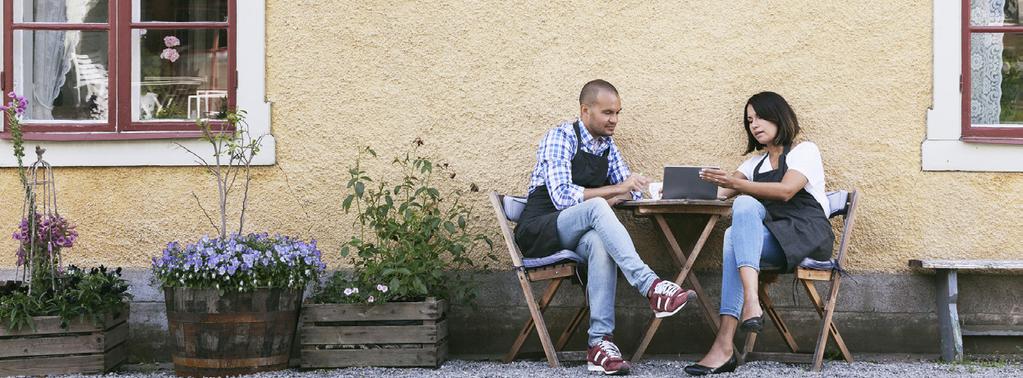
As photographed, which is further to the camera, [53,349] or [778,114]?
[778,114]

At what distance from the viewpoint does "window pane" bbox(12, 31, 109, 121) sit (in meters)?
5.62

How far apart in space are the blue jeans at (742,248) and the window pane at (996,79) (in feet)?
4.67

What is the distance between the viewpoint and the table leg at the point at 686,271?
16.4ft

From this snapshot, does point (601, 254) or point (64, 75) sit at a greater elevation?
point (64, 75)

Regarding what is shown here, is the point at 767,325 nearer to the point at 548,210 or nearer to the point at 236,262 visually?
the point at 548,210

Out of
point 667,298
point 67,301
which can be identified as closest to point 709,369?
point 667,298

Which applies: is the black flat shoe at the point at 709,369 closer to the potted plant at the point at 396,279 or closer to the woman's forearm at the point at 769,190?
the woman's forearm at the point at 769,190

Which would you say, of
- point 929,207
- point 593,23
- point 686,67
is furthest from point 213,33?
point 929,207

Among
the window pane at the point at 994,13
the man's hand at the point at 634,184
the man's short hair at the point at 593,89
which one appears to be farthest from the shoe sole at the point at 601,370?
the window pane at the point at 994,13

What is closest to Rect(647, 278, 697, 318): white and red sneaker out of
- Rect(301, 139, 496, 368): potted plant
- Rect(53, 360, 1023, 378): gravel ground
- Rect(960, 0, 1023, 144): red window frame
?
Rect(53, 360, 1023, 378): gravel ground

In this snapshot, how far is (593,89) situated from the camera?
17.1 ft

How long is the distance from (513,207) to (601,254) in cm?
59

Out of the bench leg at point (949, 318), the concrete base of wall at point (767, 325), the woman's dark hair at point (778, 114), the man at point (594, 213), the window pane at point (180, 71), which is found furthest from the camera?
the window pane at point (180, 71)

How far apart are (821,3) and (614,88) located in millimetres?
1128
